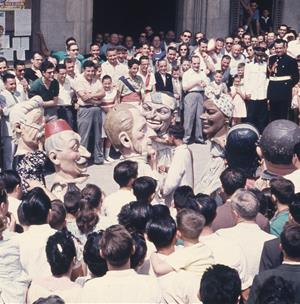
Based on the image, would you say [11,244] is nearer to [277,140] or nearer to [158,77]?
[277,140]

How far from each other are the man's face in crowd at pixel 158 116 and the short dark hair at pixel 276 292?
3326 mm

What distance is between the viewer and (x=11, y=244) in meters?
5.51

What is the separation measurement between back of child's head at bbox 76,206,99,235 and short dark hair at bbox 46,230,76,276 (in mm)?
873

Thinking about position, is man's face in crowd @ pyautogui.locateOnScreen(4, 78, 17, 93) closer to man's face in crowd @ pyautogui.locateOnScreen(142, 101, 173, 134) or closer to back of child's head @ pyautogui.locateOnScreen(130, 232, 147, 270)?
man's face in crowd @ pyautogui.locateOnScreen(142, 101, 173, 134)

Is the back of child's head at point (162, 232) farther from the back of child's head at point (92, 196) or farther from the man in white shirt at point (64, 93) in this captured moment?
the man in white shirt at point (64, 93)

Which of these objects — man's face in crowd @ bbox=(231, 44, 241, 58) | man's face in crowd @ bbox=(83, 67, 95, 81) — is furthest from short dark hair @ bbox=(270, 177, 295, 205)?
man's face in crowd @ bbox=(231, 44, 241, 58)

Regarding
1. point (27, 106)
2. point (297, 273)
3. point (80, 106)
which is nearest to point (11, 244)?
point (297, 273)

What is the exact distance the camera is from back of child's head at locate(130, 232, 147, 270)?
17.7 ft

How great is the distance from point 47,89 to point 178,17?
23.5 ft

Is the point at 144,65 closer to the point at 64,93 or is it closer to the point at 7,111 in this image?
the point at 64,93

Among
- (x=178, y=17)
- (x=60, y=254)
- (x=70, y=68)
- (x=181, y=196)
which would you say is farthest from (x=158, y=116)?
(x=178, y=17)

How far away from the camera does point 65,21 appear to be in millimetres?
15953

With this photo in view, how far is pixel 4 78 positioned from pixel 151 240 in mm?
5970

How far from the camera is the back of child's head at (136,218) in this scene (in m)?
6.15
